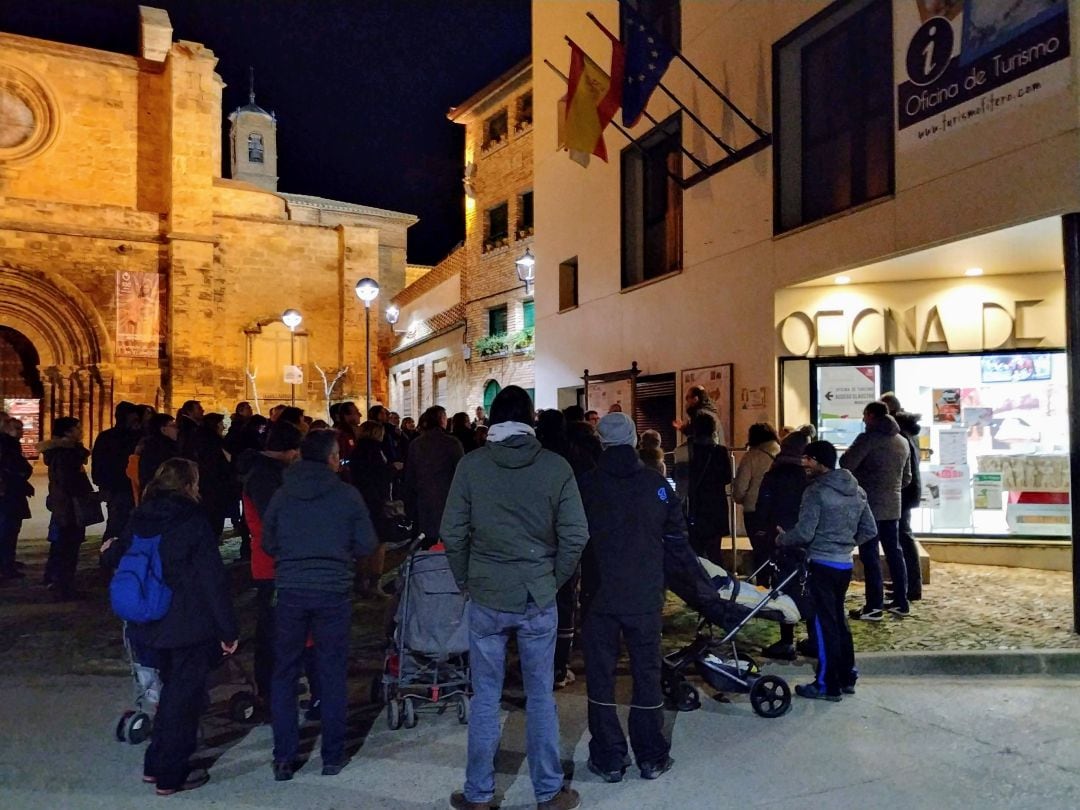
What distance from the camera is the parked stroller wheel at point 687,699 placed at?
5551 millimetres

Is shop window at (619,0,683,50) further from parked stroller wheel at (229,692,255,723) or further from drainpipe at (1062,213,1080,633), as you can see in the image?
parked stroller wheel at (229,692,255,723)

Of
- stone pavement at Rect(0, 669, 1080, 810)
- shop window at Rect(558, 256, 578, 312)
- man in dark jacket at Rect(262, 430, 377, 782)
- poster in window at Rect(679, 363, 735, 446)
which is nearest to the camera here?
stone pavement at Rect(0, 669, 1080, 810)

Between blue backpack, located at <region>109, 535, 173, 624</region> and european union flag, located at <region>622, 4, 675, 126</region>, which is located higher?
european union flag, located at <region>622, 4, 675, 126</region>

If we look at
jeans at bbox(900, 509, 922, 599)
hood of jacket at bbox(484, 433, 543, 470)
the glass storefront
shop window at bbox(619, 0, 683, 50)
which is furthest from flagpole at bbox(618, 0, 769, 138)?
hood of jacket at bbox(484, 433, 543, 470)

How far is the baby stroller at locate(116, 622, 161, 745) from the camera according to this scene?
4.61m

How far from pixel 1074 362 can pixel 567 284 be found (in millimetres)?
10144

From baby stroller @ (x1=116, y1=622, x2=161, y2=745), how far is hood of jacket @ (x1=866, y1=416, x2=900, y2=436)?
6.27 metres

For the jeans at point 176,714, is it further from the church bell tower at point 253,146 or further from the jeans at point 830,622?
the church bell tower at point 253,146

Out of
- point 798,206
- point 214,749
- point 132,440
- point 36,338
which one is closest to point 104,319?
point 36,338

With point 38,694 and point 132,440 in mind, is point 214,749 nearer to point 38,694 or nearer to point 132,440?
point 38,694

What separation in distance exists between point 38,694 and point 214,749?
1898mm

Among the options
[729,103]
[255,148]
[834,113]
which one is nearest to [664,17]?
[729,103]

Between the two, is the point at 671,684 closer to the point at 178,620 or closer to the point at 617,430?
the point at 617,430

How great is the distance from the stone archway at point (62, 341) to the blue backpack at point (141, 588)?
24.5m
